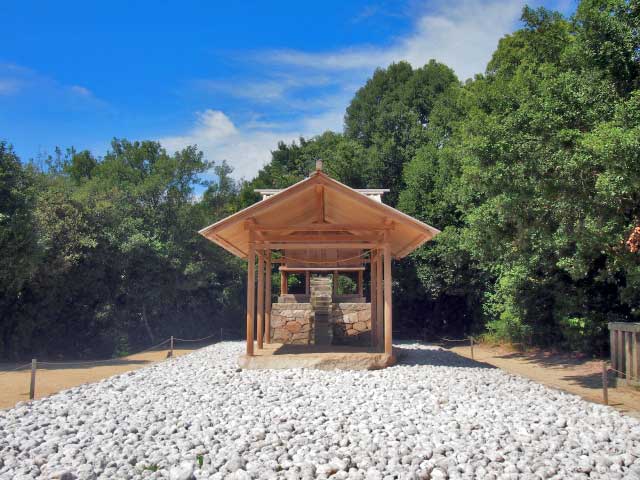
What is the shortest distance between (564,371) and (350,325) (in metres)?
6.27

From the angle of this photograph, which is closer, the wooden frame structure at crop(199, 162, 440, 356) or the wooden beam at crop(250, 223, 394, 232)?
the wooden frame structure at crop(199, 162, 440, 356)

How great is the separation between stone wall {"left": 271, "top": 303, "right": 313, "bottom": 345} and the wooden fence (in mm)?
8008

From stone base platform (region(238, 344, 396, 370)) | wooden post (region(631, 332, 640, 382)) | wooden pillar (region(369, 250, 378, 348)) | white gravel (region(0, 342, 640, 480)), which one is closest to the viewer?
white gravel (region(0, 342, 640, 480))

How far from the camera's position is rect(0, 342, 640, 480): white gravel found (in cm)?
532

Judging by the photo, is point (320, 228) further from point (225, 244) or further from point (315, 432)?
point (315, 432)

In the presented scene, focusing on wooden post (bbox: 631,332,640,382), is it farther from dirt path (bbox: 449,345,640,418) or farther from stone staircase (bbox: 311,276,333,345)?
stone staircase (bbox: 311,276,333,345)

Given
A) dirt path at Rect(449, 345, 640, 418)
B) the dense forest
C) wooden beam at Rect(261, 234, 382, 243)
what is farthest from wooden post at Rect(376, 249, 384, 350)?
dirt path at Rect(449, 345, 640, 418)

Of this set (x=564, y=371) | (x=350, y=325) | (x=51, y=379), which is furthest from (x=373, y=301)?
(x=51, y=379)

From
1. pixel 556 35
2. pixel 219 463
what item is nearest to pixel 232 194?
pixel 556 35

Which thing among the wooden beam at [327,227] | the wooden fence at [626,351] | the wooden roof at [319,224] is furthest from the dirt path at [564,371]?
the wooden beam at [327,227]

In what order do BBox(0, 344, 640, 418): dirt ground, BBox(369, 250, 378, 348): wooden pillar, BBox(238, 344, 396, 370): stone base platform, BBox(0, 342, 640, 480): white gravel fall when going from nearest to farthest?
BBox(0, 342, 640, 480): white gravel → BBox(0, 344, 640, 418): dirt ground → BBox(238, 344, 396, 370): stone base platform → BBox(369, 250, 378, 348): wooden pillar

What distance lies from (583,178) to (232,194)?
2407 cm

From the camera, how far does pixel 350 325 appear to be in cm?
1580

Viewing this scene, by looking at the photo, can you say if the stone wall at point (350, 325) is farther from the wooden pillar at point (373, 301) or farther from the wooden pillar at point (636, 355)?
the wooden pillar at point (636, 355)
